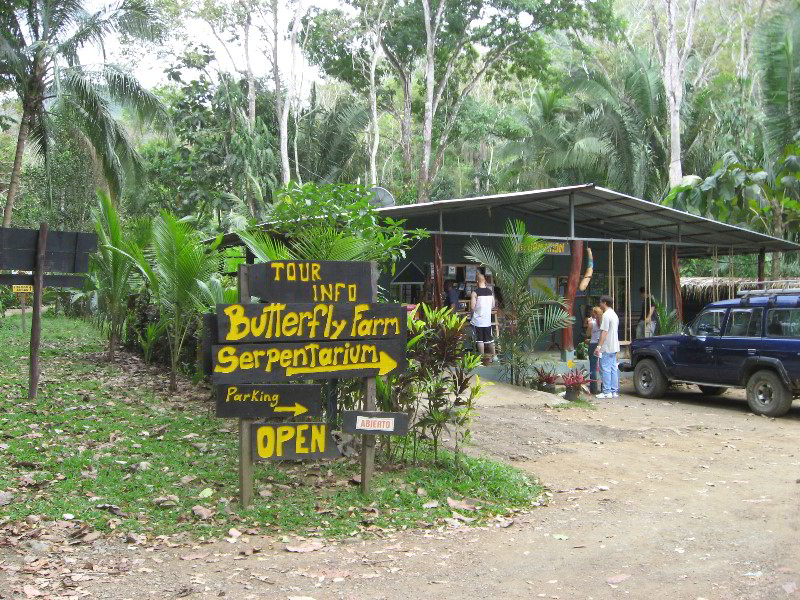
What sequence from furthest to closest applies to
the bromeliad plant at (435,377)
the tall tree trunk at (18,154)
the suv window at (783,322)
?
the tall tree trunk at (18,154) < the suv window at (783,322) < the bromeliad plant at (435,377)

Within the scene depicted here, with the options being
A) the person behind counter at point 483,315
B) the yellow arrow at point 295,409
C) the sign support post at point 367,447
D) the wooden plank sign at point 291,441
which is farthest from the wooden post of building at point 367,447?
the person behind counter at point 483,315

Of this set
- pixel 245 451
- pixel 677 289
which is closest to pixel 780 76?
pixel 677 289

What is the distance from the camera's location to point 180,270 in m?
10.2

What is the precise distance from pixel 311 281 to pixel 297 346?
22.3 inches

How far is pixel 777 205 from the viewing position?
760 inches

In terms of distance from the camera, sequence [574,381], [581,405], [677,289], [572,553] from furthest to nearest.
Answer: [677,289] → [574,381] → [581,405] → [572,553]

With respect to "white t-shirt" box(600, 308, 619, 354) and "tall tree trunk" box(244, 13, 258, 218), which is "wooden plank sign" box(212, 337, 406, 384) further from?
"tall tree trunk" box(244, 13, 258, 218)

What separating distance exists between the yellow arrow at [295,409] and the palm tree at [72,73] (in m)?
12.1

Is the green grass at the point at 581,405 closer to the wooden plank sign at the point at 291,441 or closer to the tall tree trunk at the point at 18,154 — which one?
the wooden plank sign at the point at 291,441

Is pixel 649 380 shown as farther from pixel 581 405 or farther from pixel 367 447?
pixel 367 447

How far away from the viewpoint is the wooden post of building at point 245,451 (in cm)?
607

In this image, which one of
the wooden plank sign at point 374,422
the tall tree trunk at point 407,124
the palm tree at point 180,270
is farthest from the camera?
the tall tree trunk at point 407,124

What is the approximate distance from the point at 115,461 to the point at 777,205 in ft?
57.6

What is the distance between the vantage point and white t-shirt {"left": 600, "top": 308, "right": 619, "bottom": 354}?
13.6 m
